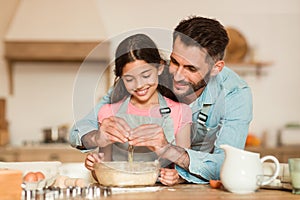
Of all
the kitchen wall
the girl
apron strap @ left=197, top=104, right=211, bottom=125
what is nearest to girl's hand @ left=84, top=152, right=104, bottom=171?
the girl

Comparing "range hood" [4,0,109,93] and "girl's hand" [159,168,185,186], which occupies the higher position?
"range hood" [4,0,109,93]

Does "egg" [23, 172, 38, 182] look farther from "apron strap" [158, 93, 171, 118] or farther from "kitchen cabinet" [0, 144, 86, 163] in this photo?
"kitchen cabinet" [0, 144, 86, 163]

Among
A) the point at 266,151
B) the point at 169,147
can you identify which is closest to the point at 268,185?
the point at 169,147

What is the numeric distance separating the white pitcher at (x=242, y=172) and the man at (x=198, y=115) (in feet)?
0.48

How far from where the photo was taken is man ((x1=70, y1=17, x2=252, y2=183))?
1.60m

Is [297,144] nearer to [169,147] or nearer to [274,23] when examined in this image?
[274,23]

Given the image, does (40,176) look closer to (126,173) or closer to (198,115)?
(126,173)

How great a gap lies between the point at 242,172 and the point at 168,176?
227 mm

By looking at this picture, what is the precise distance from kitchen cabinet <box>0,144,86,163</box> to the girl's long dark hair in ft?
8.49

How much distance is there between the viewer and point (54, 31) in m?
4.48

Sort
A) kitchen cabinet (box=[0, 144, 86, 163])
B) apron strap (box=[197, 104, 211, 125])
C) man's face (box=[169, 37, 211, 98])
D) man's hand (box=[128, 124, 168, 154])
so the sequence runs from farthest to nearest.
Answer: kitchen cabinet (box=[0, 144, 86, 163])
apron strap (box=[197, 104, 211, 125])
man's face (box=[169, 37, 211, 98])
man's hand (box=[128, 124, 168, 154])

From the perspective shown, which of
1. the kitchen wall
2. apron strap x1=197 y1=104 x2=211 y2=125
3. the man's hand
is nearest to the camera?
the man's hand

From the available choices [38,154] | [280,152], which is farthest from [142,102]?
[280,152]

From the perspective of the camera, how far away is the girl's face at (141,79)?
1.59 meters
